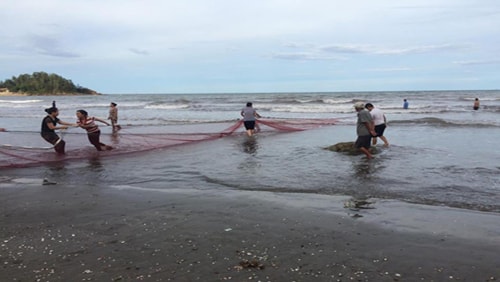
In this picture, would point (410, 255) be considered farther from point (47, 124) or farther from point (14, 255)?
point (47, 124)

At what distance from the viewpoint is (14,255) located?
175 inches

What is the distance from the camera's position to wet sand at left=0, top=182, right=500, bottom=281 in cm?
397

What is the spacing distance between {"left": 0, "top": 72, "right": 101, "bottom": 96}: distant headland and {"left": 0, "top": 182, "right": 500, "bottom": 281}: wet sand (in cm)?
12906

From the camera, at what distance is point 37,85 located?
12119 centimetres

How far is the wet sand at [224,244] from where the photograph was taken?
397 cm

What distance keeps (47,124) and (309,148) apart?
7.54 m

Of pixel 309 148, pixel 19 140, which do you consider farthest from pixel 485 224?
pixel 19 140

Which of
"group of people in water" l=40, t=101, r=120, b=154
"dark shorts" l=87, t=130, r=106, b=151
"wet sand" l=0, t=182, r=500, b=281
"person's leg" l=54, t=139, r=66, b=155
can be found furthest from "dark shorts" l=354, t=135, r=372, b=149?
"person's leg" l=54, t=139, r=66, b=155

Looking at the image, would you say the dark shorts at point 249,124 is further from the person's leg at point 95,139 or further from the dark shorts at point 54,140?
the dark shorts at point 54,140

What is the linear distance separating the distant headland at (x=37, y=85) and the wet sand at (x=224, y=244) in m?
129

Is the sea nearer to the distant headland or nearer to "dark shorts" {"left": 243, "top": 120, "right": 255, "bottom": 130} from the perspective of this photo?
"dark shorts" {"left": 243, "top": 120, "right": 255, "bottom": 130}

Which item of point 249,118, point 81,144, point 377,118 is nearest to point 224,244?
point 377,118

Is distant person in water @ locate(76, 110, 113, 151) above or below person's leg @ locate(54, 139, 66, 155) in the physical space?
above

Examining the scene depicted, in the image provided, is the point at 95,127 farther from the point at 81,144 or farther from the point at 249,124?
the point at 249,124
